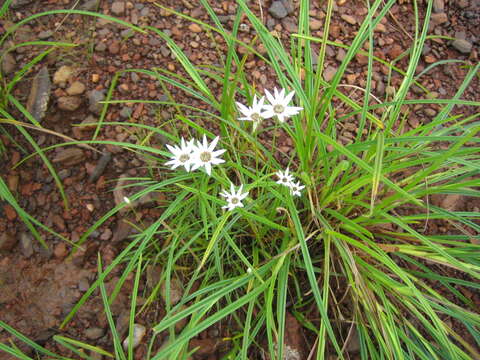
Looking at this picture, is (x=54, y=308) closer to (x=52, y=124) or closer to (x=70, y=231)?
(x=70, y=231)

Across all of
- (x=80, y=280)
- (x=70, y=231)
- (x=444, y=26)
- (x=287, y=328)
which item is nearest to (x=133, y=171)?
(x=70, y=231)

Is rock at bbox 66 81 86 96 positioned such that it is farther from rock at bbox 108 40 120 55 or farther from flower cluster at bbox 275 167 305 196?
flower cluster at bbox 275 167 305 196

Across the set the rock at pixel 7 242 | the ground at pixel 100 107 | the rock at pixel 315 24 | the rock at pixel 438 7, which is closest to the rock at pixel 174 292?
the ground at pixel 100 107

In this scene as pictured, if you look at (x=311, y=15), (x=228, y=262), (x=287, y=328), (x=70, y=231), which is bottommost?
(x=287, y=328)

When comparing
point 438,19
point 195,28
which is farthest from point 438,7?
point 195,28

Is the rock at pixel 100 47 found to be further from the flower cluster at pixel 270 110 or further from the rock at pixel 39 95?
the flower cluster at pixel 270 110

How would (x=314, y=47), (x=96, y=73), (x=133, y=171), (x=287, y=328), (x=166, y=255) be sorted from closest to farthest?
(x=287, y=328) → (x=166, y=255) → (x=133, y=171) → (x=96, y=73) → (x=314, y=47)
